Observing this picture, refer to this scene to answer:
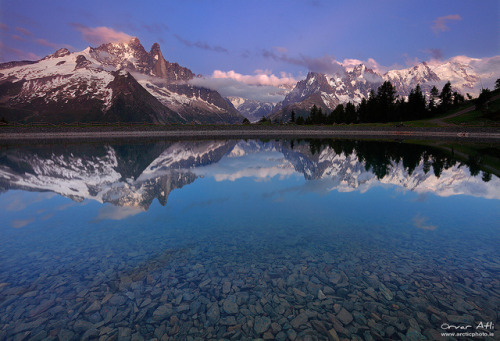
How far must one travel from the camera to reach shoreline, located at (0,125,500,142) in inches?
3536

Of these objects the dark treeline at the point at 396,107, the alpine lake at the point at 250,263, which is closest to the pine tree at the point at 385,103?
the dark treeline at the point at 396,107

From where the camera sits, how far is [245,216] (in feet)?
55.2

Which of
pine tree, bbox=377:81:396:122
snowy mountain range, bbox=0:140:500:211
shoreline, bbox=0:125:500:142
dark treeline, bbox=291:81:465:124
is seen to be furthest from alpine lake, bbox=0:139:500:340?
dark treeline, bbox=291:81:465:124

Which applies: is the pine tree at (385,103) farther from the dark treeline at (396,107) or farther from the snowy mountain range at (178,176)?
the snowy mountain range at (178,176)

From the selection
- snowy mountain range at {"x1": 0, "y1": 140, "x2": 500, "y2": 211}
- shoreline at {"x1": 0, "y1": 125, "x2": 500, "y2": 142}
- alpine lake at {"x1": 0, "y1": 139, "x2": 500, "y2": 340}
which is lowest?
alpine lake at {"x1": 0, "y1": 139, "x2": 500, "y2": 340}

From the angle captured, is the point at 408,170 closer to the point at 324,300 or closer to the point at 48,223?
the point at 324,300

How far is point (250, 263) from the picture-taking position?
Answer: 35.4ft

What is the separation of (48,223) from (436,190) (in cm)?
2808

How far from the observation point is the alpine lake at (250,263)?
750cm

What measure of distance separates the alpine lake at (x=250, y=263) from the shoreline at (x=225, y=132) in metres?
81.7

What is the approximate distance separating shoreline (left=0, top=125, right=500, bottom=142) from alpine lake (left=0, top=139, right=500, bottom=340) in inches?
3216

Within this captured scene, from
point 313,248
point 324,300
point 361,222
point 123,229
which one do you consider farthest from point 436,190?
point 123,229

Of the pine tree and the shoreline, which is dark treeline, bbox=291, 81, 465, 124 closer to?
the pine tree

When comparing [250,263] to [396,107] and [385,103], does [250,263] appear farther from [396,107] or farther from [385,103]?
[385,103]
